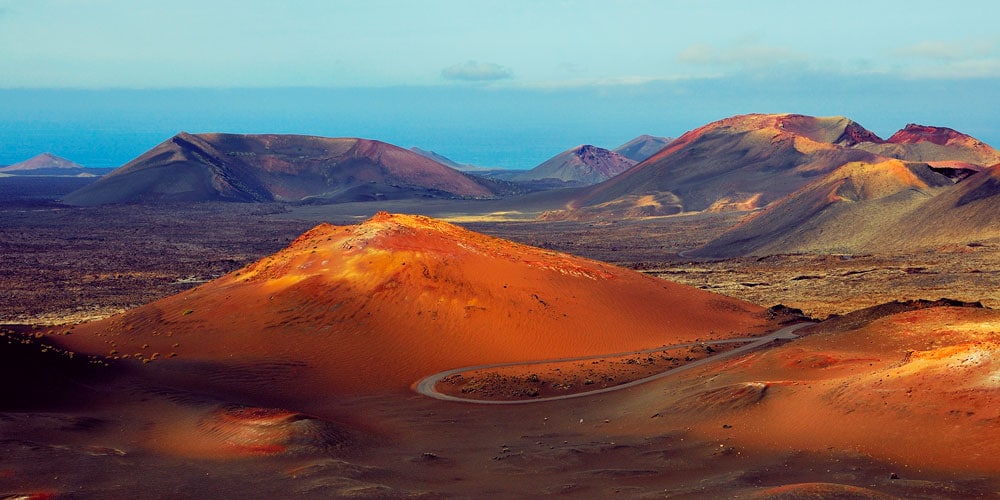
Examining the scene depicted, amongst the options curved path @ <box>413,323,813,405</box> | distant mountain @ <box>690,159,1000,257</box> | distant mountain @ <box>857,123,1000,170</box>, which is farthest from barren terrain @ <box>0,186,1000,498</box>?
distant mountain @ <box>857,123,1000,170</box>

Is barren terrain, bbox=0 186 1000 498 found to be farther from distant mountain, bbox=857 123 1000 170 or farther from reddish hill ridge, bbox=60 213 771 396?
distant mountain, bbox=857 123 1000 170

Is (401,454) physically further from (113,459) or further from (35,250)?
(35,250)

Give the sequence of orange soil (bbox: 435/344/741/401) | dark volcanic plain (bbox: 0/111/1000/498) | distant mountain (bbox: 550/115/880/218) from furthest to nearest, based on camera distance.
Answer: distant mountain (bbox: 550/115/880/218) < orange soil (bbox: 435/344/741/401) < dark volcanic plain (bbox: 0/111/1000/498)

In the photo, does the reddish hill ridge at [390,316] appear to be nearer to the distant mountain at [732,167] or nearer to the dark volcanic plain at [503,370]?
the dark volcanic plain at [503,370]

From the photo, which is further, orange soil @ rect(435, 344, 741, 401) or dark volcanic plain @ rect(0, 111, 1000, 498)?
orange soil @ rect(435, 344, 741, 401)

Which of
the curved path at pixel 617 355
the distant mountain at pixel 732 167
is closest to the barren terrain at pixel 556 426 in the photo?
the curved path at pixel 617 355

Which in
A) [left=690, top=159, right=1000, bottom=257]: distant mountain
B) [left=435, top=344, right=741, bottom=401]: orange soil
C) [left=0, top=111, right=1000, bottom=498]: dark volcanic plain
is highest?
[left=690, top=159, right=1000, bottom=257]: distant mountain

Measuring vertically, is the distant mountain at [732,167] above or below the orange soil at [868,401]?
above

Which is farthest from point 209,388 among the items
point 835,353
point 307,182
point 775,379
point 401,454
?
point 307,182
